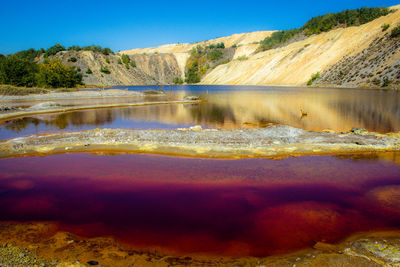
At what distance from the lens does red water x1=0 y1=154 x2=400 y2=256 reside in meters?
6.09

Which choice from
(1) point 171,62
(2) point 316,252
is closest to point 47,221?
(2) point 316,252

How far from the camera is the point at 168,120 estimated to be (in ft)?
77.2

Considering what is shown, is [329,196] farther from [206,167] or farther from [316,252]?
[206,167]

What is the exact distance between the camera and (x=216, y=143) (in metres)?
12.9

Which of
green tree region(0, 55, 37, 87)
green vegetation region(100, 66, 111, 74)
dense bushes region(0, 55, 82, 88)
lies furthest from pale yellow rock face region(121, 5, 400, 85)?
green tree region(0, 55, 37, 87)

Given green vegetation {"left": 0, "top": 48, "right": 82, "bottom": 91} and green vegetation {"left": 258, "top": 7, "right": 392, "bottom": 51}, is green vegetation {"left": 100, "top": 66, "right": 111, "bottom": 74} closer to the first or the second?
green vegetation {"left": 0, "top": 48, "right": 82, "bottom": 91}

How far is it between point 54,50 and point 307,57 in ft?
299

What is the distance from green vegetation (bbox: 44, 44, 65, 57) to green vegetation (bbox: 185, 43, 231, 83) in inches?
2185

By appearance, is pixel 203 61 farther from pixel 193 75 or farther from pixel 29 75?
pixel 29 75

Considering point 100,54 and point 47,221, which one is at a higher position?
point 100,54

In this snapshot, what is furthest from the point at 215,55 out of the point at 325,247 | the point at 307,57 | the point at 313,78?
the point at 325,247

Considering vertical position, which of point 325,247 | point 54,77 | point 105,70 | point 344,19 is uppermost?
point 344,19

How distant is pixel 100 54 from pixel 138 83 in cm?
1808

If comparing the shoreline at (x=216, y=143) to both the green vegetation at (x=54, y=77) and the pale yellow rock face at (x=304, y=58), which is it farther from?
the green vegetation at (x=54, y=77)
